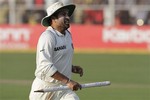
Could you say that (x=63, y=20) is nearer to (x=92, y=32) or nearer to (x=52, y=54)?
(x=52, y=54)

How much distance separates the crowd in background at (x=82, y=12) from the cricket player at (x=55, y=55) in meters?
22.1

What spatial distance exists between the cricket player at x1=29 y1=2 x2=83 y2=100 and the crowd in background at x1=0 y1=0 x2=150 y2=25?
22.1 meters

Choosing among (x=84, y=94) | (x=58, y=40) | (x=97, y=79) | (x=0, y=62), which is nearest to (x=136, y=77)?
(x=97, y=79)

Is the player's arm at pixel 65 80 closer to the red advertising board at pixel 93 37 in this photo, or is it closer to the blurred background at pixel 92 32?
the blurred background at pixel 92 32

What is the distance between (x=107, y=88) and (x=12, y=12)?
45.6 ft

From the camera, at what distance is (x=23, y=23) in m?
33.0

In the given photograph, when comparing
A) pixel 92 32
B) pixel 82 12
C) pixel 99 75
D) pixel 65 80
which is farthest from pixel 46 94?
pixel 82 12

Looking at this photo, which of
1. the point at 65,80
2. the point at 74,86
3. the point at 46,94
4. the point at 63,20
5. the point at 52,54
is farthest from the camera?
the point at 46,94

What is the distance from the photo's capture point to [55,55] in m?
10.1

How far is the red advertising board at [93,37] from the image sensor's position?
31359mm

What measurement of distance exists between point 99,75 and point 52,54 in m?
13.1

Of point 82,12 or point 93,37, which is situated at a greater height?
point 82,12

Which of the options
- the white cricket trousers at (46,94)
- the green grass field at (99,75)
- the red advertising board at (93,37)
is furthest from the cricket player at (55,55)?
the red advertising board at (93,37)

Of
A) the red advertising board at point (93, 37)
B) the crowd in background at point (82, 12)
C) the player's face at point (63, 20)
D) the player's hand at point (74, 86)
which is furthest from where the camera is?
the crowd in background at point (82, 12)
